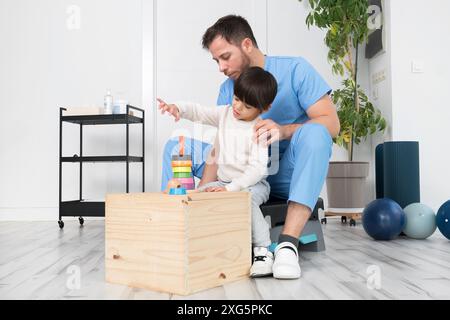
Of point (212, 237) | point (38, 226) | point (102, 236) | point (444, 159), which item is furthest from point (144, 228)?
point (444, 159)

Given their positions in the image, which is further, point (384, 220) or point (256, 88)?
point (384, 220)

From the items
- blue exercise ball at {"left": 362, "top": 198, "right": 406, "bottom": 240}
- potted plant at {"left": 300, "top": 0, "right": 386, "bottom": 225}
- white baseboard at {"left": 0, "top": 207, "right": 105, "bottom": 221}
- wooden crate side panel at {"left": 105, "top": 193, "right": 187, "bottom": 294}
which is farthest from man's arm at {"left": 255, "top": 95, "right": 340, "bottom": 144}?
white baseboard at {"left": 0, "top": 207, "right": 105, "bottom": 221}

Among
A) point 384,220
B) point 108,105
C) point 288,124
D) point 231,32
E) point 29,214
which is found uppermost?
point 231,32

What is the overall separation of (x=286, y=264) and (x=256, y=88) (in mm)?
581

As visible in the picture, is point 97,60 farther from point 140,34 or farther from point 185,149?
point 185,149

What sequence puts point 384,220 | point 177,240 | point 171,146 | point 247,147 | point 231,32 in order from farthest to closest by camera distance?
point 384,220 → point 171,146 → point 231,32 → point 247,147 → point 177,240

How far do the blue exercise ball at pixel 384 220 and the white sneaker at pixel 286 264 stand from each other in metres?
0.95

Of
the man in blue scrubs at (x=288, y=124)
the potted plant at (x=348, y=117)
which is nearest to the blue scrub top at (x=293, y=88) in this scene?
the man in blue scrubs at (x=288, y=124)

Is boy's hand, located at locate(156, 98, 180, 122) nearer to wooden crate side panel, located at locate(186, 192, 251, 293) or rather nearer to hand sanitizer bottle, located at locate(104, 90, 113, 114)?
wooden crate side panel, located at locate(186, 192, 251, 293)

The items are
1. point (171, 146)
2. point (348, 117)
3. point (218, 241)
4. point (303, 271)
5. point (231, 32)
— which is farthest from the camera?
point (348, 117)

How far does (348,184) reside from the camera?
9.98 ft

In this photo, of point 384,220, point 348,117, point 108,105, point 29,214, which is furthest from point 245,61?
point 29,214

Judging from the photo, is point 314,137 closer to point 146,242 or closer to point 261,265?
point 261,265

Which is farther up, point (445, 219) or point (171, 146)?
point (171, 146)
